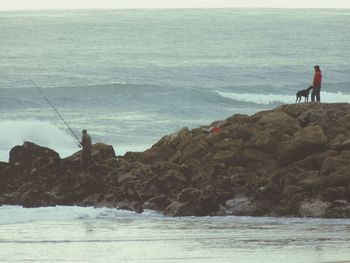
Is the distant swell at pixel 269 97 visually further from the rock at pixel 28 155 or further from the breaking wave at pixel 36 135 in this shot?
the rock at pixel 28 155

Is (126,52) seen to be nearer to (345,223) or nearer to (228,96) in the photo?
(228,96)

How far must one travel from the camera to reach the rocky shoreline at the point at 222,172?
878 inches

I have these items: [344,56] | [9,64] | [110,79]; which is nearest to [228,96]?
[110,79]

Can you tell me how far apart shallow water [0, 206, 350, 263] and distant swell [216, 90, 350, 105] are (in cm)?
2947

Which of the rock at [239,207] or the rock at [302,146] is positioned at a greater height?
the rock at [302,146]

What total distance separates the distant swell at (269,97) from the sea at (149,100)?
0.30 feet

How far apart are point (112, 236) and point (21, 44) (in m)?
70.3

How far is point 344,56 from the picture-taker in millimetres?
80500

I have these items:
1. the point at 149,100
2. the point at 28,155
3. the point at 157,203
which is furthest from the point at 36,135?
the point at 157,203

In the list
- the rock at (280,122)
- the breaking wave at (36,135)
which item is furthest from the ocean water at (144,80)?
the rock at (280,122)

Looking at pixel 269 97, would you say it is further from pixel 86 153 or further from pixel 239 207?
pixel 239 207

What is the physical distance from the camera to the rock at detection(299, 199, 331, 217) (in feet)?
71.2

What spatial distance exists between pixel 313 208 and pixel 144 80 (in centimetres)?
3731

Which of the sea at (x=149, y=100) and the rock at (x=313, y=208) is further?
the rock at (x=313, y=208)
